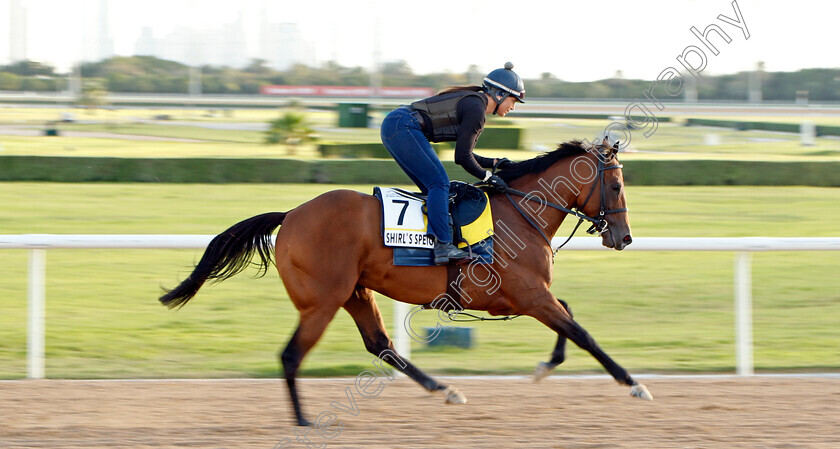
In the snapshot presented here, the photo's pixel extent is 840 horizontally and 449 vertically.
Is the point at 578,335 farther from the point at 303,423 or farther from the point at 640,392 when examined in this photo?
the point at 303,423

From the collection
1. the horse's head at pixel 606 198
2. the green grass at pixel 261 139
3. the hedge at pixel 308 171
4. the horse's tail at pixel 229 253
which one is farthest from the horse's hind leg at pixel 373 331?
the green grass at pixel 261 139

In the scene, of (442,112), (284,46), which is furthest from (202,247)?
(284,46)

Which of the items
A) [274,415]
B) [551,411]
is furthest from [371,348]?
[551,411]

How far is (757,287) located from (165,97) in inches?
717

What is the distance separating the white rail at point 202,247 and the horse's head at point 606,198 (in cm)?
47

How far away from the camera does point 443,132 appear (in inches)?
166

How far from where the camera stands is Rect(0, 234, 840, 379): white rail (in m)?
4.66

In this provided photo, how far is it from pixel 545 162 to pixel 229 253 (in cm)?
169

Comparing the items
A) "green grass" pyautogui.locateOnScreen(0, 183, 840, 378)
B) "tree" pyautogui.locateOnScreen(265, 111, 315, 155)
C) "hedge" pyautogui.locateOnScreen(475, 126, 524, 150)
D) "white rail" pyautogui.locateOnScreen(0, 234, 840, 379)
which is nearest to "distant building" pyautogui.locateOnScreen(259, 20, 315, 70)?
"tree" pyautogui.locateOnScreen(265, 111, 315, 155)

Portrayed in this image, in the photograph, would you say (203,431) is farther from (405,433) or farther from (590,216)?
(590,216)

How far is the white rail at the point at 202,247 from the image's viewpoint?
4664 mm

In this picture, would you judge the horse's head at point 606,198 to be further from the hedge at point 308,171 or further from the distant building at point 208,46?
the distant building at point 208,46

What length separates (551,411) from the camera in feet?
13.4

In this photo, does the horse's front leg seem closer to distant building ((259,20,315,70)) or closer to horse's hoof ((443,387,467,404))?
horse's hoof ((443,387,467,404))
